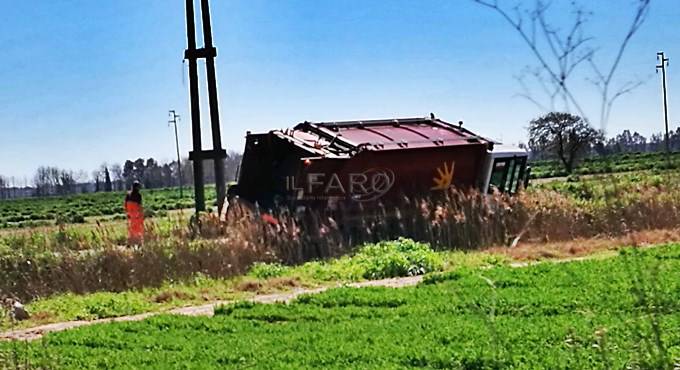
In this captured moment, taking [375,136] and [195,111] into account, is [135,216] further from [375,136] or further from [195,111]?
[375,136]

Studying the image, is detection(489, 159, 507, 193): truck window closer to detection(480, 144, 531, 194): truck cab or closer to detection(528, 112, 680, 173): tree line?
detection(480, 144, 531, 194): truck cab

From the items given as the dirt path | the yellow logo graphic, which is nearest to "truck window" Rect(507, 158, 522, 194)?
the yellow logo graphic

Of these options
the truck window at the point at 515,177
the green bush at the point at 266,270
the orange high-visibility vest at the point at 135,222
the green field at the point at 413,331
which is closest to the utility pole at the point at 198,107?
the orange high-visibility vest at the point at 135,222

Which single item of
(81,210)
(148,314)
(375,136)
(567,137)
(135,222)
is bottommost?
(148,314)

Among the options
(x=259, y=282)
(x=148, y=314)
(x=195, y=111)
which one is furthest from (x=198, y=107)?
(x=148, y=314)

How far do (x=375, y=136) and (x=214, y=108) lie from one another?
3722 millimetres

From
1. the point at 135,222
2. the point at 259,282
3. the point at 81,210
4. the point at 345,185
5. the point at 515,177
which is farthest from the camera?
the point at 81,210

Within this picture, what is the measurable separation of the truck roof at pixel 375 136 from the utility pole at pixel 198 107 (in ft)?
7.09

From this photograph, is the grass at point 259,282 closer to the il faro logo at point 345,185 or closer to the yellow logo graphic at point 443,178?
the il faro logo at point 345,185

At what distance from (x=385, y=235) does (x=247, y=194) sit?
3.35 meters

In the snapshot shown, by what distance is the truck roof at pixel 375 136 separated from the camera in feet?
54.8

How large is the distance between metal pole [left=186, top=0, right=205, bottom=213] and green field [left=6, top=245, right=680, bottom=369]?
9330 mm

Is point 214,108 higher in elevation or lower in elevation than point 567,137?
higher

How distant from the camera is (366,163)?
54.4ft
